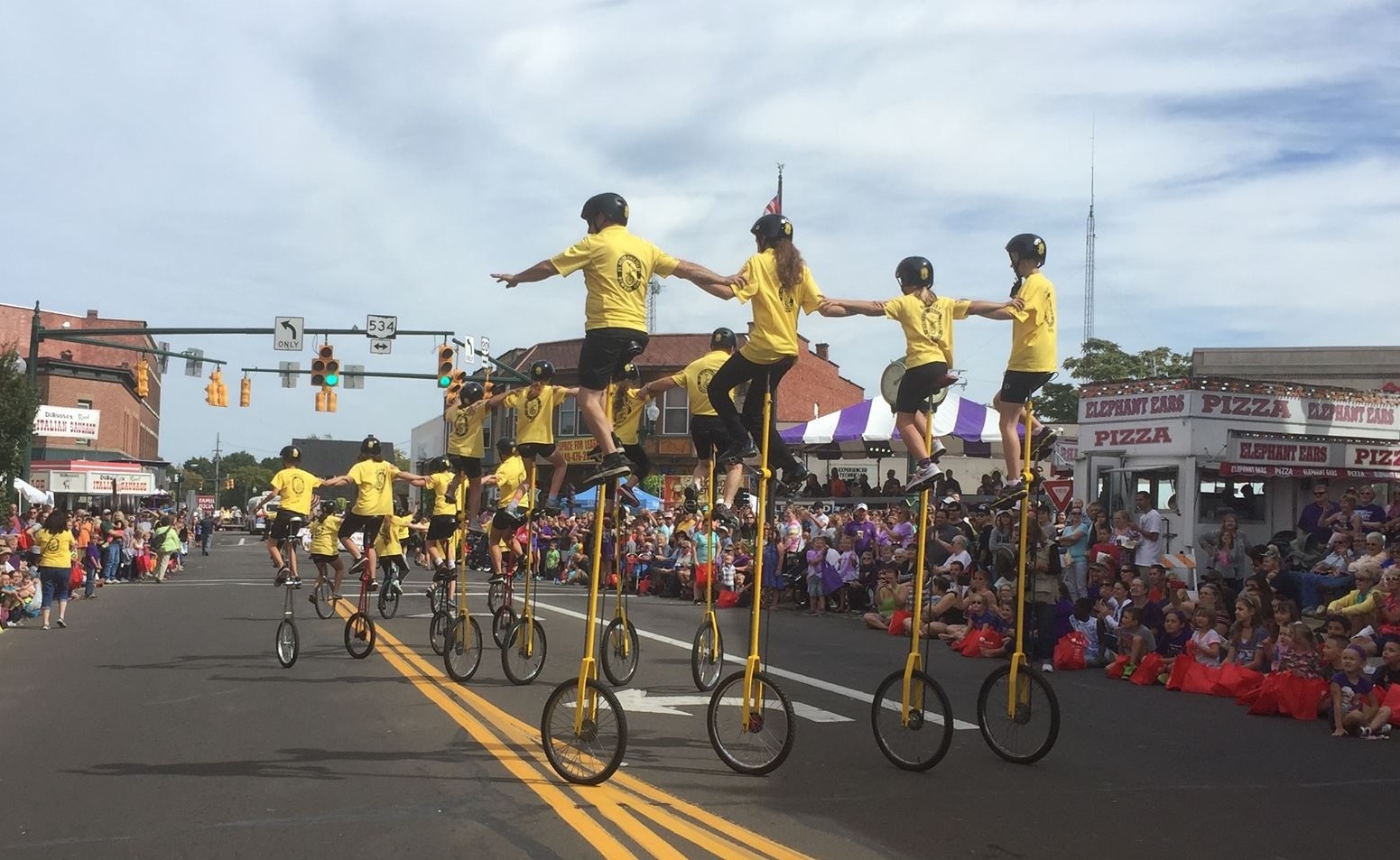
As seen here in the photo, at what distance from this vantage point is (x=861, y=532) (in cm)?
2195

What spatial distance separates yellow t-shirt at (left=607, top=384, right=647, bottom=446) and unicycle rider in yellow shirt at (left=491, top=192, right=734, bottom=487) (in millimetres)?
2132

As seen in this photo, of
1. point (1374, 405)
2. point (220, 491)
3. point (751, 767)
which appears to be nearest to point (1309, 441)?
point (1374, 405)

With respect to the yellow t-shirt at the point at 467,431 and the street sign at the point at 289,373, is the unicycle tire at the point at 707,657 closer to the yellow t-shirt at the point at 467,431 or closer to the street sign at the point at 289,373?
the yellow t-shirt at the point at 467,431

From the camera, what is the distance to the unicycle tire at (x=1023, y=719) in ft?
29.2

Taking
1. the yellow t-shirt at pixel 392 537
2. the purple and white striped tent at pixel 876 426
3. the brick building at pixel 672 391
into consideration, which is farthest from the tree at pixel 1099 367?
the yellow t-shirt at pixel 392 537

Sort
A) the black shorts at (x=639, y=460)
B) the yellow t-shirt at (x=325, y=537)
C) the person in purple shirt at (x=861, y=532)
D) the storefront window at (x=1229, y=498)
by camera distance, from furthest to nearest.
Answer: the person in purple shirt at (x=861, y=532) < the storefront window at (x=1229, y=498) < the yellow t-shirt at (x=325, y=537) < the black shorts at (x=639, y=460)

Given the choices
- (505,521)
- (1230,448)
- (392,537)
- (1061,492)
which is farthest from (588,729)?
(1230,448)

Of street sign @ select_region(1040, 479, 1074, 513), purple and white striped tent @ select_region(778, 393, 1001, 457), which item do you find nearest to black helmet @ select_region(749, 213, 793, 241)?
street sign @ select_region(1040, 479, 1074, 513)

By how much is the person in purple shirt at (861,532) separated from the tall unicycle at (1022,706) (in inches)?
486

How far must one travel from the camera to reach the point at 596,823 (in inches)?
274

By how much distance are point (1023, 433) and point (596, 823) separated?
418 cm

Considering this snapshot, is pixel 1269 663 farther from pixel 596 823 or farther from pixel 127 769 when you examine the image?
pixel 127 769

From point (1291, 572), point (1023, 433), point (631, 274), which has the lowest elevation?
point (1291, 572)

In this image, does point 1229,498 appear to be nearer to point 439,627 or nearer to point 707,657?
point 707,657
